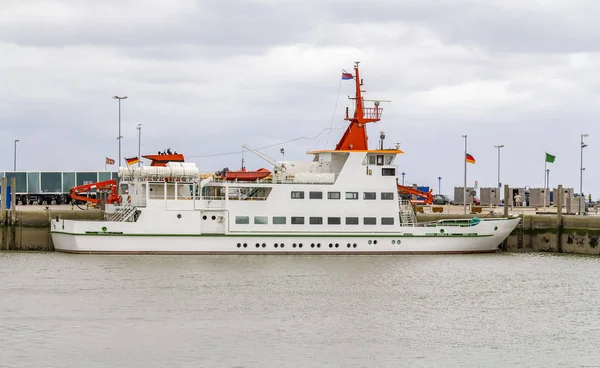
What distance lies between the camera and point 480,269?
162 feet

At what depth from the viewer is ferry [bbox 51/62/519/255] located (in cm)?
5231

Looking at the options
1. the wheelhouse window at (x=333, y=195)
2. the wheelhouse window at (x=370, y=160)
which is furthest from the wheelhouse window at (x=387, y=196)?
the wheelhouse window at (x=333, y=195)

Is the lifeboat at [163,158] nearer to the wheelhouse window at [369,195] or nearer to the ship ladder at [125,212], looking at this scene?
the ship ladder at [125,212]

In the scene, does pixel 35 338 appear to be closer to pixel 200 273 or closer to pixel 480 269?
pixel 200 273

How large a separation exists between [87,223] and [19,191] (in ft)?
109

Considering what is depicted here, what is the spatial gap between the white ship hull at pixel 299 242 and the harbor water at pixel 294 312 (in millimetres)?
810

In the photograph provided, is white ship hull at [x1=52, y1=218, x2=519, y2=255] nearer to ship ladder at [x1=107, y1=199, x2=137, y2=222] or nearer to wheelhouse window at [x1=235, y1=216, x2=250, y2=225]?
wheelhouse window at [x1=235, y1=216, x2=250, y2=225]

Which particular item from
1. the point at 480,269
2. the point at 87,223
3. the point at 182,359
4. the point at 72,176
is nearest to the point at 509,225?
the point at 480,269

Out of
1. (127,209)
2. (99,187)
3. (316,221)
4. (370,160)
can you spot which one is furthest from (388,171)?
(99,187)

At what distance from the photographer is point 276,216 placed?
53406 millimetres

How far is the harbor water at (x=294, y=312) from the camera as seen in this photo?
2988cm

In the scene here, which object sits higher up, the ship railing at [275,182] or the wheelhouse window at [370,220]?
the ship railing at [275,182]

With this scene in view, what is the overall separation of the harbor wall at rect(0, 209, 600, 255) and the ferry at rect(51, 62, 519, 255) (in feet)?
9.85

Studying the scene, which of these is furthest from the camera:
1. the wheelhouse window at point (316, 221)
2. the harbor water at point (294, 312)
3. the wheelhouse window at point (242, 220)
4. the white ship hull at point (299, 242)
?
the wheelhouse window at point (316, 221)
